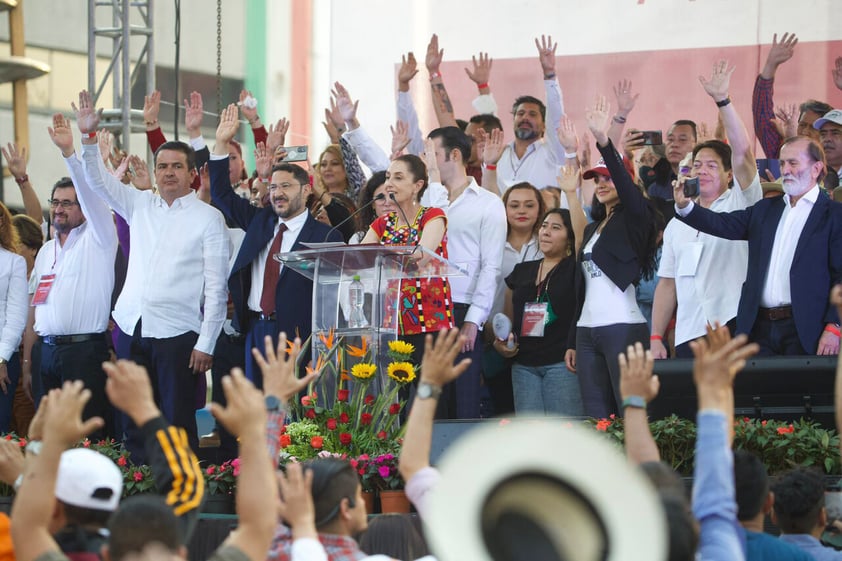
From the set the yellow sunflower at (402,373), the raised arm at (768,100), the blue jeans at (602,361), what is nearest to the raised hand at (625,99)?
the raised arm at (768,100)

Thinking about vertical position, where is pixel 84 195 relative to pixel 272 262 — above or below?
above

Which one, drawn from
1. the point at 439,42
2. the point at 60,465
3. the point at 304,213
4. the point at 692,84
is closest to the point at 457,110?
the point at 439,42

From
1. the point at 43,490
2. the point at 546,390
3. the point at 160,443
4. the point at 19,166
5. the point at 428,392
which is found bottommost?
the point at 546,390

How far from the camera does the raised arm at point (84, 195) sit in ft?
24.8

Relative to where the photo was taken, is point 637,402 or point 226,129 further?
point 226,129

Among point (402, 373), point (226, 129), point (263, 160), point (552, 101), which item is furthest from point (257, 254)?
point (552, 101)

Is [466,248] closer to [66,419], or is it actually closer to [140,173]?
[140,173]

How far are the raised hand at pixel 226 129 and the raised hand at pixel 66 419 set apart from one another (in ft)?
14.0

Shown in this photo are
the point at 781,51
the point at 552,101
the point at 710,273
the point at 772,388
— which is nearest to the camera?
the point at 772,388

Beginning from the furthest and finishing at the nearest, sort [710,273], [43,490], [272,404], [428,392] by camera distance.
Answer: [710,273]
[428,392]
[272,404]
[43,490]

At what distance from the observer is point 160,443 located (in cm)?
331

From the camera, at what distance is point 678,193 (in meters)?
6.48

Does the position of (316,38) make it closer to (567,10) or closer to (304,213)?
(567,10)

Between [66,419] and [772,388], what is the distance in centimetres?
354
